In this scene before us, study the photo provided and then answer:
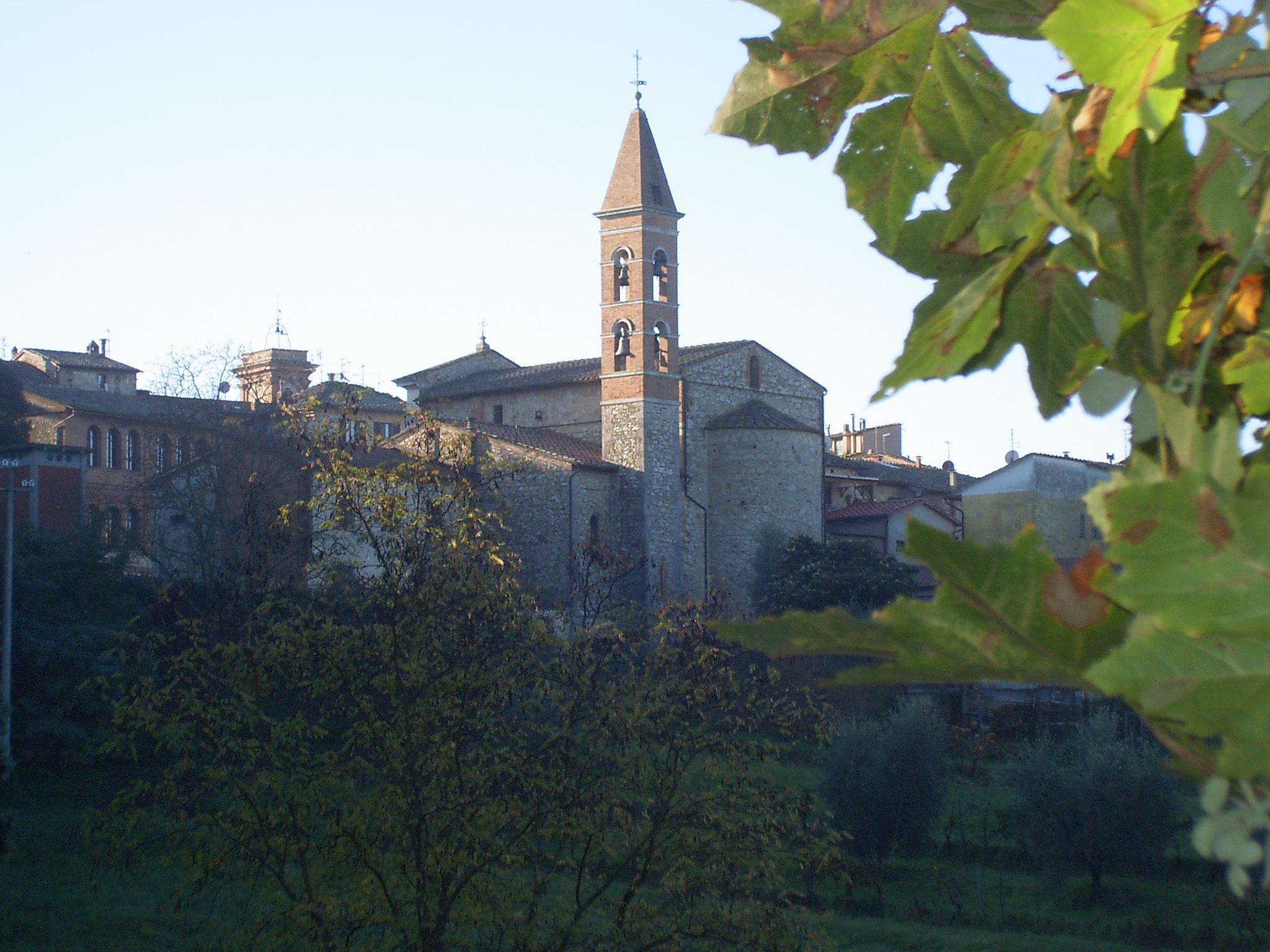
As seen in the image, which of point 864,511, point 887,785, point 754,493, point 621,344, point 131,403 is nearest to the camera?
point 887,785

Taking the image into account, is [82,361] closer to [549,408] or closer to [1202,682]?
[549,408]

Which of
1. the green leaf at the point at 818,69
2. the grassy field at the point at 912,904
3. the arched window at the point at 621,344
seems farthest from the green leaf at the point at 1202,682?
the arched window at the point at 621,344

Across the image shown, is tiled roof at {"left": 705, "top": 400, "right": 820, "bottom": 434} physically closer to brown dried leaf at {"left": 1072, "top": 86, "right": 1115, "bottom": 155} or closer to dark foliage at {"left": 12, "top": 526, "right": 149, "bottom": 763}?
dark foliage at {"left": 12, "top": 526, "right": 149, "bottom": 763}

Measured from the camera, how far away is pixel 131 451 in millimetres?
39656

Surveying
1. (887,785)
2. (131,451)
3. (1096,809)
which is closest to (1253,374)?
(1096,809)

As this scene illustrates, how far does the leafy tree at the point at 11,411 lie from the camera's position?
30.7 meters

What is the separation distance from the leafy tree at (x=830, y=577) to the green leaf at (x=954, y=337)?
27.9 metres

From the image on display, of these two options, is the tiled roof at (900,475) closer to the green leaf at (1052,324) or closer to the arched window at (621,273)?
the arched window at (621,273)

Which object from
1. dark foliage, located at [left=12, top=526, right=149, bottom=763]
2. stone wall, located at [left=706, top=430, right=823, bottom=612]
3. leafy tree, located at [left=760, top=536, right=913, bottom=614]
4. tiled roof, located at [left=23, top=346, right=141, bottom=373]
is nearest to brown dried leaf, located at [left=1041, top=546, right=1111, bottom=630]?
dark foliage, located at [left=12, top=526, right=149, bottom=763]

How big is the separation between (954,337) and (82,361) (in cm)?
5972

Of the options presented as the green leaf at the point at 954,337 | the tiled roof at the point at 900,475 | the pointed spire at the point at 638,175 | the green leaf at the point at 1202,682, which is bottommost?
the green leaf at the point at 1202,682

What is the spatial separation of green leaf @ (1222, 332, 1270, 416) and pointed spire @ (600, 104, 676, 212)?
1410 inches

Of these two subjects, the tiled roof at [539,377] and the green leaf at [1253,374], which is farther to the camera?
the tiled roof at [539,377]

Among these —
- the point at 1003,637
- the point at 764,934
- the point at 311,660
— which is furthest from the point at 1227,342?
the point at 311,660
